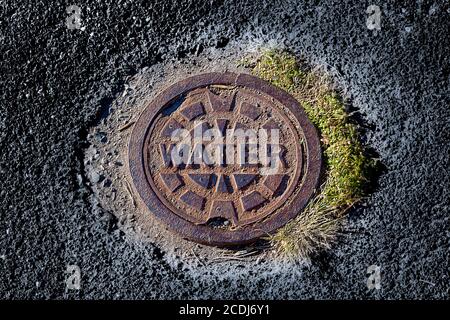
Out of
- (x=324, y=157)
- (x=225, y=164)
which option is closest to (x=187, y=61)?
(x=225, y=164)

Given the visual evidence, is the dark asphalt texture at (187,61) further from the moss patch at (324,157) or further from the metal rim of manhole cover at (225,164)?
the metal rim of manhole cover at (225,164)

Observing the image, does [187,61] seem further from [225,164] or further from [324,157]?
[324,157]

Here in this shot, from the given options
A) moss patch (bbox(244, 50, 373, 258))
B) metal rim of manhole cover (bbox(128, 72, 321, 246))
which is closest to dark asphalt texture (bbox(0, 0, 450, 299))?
moss patch (bbox(244, 50, 373, 258))

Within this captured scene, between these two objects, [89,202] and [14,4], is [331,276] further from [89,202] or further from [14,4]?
[14,4]

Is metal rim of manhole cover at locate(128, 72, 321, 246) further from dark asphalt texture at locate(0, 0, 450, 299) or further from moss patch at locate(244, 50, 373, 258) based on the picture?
dark asphalt texture at locate(0, 0, 450, 299)

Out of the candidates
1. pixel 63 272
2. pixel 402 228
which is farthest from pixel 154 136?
pixel 402 228

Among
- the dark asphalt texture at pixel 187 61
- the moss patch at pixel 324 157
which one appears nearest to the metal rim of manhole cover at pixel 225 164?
the moss patch at pixel 324 157
